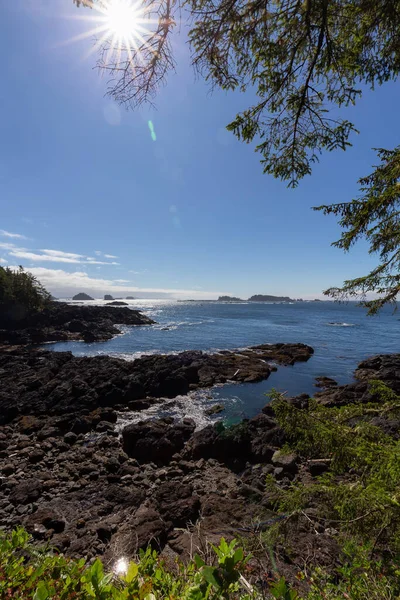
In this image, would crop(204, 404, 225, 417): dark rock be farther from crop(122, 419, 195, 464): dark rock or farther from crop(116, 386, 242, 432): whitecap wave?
crop(122, 419, 195, 464): dark rock

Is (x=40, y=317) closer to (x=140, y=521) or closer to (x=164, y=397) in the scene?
(x=164, y=397)

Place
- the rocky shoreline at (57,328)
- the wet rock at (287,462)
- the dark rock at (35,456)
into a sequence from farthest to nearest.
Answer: the rocky shoreline at (57,328), the dark rock at (35,456), the wet rock at (287,462)

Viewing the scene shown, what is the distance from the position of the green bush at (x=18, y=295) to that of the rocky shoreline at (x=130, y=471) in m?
33.6

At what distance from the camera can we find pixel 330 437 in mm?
3836

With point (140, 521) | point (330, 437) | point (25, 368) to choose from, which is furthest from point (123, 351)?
point (330, 437)

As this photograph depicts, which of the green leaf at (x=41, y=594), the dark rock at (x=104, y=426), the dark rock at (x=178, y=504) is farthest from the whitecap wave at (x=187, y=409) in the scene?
the green leaf at (x=41, y=594)

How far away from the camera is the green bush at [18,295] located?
44781mm

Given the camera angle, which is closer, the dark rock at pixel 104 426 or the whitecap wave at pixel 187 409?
the dark rock at pixel 104 426

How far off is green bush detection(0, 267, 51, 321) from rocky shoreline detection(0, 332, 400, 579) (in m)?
33.6

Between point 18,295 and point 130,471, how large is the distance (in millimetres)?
48257

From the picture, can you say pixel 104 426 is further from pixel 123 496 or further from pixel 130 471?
pixel 123 496

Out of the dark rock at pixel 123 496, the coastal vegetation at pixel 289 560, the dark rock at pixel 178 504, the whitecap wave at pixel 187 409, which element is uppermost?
the coastal vegetation at pixel 289 560

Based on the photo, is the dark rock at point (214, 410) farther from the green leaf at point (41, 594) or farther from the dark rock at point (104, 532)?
the green leaf at point (41, 594)

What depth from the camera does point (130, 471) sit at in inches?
337
